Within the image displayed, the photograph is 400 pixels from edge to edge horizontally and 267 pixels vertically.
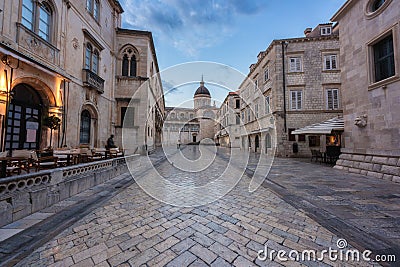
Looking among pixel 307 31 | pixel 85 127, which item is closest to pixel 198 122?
pixel 307 31

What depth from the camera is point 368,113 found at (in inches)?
279

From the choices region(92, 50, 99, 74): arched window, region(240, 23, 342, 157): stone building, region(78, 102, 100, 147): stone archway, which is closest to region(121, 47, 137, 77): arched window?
region(92, 50, 99, 74): arched window

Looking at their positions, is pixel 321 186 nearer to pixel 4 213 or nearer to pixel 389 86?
pixel 389 86

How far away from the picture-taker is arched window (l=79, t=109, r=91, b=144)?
1102cm

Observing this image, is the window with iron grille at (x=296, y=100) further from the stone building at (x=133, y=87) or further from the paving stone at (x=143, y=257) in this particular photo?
the paving stone at (x=143, y=257)

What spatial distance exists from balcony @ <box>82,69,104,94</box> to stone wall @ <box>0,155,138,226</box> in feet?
25.1

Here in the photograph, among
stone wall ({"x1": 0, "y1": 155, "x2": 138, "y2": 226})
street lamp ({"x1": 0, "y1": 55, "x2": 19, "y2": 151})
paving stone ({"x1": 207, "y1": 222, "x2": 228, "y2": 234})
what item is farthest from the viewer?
street lamp ({"x1": 0, "y1": 55, "x2": 19, "y2": 151})

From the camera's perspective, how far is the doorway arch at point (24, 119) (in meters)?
7.08

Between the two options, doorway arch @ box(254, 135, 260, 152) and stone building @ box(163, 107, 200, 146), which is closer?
doorway arch @ box(254, 135, 260, 152)

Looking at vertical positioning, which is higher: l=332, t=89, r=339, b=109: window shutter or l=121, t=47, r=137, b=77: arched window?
l=121, t=47, r=137, b=77: arched window

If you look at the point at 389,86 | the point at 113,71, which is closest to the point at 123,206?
the point at 389,86

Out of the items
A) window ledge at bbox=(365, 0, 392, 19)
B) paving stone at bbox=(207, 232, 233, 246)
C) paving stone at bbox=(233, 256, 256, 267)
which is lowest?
paving stone at bbox=(207, 232, 233, 246)

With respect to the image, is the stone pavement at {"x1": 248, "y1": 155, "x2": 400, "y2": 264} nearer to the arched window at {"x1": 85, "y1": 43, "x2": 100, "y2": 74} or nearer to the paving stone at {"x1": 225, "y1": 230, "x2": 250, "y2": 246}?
the paving stone at {"x1": 225, "y1": 230, "x2": 250, "y2": 246}

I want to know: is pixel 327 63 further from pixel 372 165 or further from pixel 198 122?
pixel 198 122
